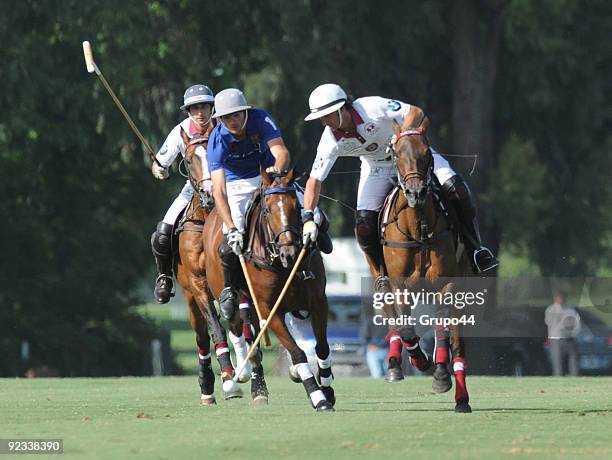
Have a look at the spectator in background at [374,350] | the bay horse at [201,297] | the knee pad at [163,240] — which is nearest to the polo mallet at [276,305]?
the bay horse at [201,297]

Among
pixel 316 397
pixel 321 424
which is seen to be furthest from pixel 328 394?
pixel 321 424

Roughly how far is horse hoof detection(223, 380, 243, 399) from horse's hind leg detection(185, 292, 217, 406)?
20.9 inches

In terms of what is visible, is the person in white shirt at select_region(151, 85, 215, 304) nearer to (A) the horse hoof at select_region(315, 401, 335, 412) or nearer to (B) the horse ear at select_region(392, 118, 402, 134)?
(B) the horse ear at select_region(392, 118, 402, 134)

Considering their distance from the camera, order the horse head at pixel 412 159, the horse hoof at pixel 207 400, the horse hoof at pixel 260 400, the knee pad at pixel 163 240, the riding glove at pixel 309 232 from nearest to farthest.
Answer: the riding glove at pixel 309 232
the horse head at pixel 412 159
the horse hoof at pixel 260 400
the horse hoof at pixel 207 400
the knee pad at pixel 163 240

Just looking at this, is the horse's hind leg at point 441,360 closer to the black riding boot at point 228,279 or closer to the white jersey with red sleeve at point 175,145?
the black riding boot at point 228,279

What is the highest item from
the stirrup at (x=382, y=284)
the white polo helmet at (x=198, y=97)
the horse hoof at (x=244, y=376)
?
the white polo helmet at (x=198, y=97)

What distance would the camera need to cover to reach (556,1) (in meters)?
34.0

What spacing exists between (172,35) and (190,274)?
732 inches

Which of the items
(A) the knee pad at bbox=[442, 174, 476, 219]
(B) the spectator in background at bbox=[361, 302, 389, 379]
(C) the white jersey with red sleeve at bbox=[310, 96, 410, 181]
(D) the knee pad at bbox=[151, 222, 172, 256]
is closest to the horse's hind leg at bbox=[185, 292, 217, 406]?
(D) the knee pad at bbox=[151, 222, 172, 256]

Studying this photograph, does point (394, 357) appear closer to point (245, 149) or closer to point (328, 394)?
point (328, 394)

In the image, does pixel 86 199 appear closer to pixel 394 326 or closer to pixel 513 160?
pixel 513 160

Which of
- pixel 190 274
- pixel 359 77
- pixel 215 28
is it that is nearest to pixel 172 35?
pixel 215 28

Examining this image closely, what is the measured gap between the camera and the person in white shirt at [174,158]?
1564 cm

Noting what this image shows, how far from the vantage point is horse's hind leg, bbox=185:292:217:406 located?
1535 centimetres
